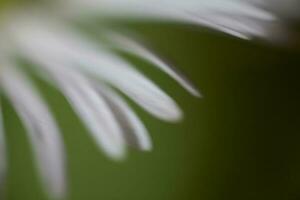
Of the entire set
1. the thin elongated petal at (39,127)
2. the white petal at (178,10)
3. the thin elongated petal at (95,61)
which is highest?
the white petal at (178,10)

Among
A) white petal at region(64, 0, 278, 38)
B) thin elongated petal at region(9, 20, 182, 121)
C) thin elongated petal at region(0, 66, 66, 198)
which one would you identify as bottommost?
thin elongated petal at region(0, 66, 66, 198)

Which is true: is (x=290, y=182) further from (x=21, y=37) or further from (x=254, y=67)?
(x=21, y=37)

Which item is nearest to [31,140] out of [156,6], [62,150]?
[62,150]

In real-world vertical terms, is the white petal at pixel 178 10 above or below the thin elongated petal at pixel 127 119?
above

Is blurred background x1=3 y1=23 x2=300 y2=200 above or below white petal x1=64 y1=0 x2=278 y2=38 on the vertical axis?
below
